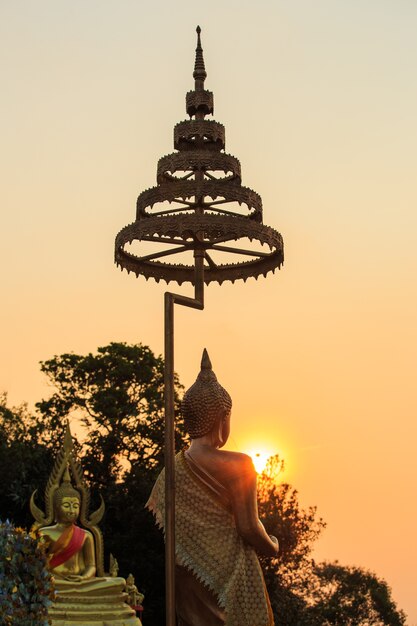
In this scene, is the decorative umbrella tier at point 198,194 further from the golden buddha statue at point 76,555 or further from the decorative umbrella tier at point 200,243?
the golden buddha statue at point 76,555

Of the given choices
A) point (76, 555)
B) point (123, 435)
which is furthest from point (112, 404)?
point (76, 555)

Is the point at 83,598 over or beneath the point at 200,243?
beneath

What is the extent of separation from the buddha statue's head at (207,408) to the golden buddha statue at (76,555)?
2.76m

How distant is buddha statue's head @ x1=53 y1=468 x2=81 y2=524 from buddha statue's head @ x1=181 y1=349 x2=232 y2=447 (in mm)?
→ 2988

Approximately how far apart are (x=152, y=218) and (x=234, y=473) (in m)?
3.34

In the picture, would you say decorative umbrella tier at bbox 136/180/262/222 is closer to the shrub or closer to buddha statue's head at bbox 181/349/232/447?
buddha statue's head at bbox 181/349/232/447

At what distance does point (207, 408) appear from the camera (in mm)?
10461

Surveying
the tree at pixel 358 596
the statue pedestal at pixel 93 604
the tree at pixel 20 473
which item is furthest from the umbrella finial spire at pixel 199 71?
the tree at pixel 358 596

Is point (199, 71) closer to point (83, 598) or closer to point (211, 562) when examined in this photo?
point (211, 562)

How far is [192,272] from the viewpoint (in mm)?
13961

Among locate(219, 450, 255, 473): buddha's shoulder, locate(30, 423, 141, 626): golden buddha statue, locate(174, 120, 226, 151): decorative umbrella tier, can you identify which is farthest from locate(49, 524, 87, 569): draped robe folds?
locate(174, 120, 226, 151): decorative umbrella tier

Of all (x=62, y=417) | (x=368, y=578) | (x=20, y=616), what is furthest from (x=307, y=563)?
(x=20, y=616)

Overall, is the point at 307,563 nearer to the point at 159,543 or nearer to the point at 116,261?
the point at 159,543

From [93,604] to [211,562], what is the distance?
2900 mm
